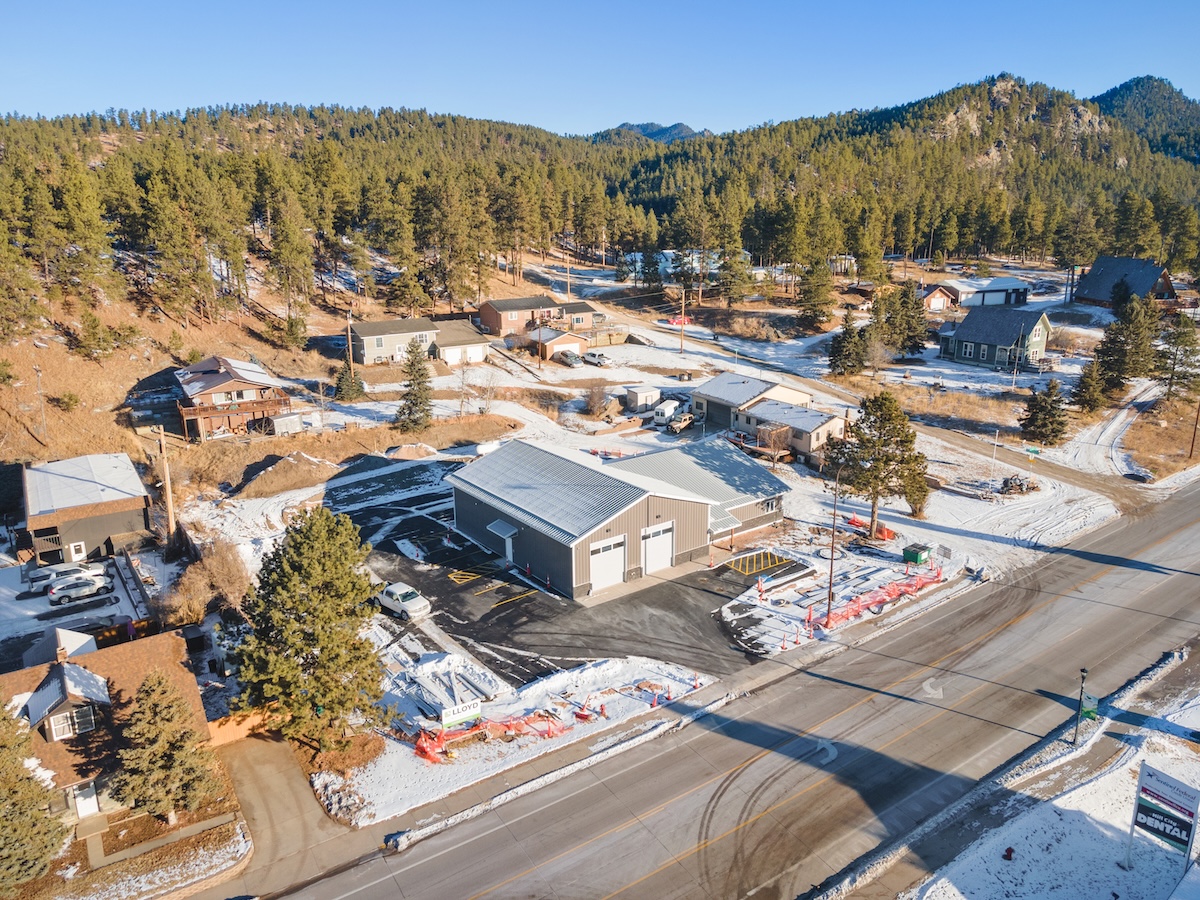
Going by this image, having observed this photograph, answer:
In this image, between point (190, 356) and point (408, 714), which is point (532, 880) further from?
point (190, 356)

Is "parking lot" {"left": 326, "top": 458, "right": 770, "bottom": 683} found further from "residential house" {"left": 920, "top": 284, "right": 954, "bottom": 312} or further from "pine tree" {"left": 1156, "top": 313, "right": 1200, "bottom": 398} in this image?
"residential house" {"left": 920, "top": 284, "right": 954, "bottom": 312}

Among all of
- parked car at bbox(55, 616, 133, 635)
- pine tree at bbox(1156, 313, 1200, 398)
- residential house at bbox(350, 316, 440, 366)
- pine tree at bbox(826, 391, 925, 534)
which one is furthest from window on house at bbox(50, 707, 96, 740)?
pine tree at bbox(1156, 313, 1200, 398)

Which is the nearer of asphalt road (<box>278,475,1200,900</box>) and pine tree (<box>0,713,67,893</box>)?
pine tree (<box>0,713,67,893</box>)

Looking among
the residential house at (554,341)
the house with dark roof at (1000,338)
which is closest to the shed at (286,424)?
the residential house at (554,341)

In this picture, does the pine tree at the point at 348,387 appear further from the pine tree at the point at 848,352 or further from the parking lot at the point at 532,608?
the pine tree at the point at 848,352

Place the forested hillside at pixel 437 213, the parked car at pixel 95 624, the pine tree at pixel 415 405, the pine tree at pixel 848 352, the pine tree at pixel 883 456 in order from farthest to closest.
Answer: the pine tree at pixel 848 352 < the forested hillside at pixel 437 213 < the pine tree at pixel 415 405 < the pine tree at pixel 883 456 < the parked car at pixel 95 624
